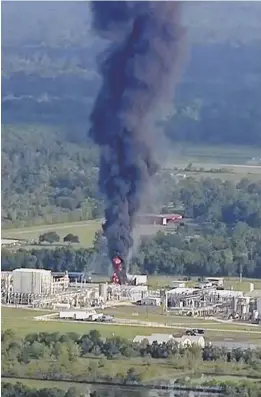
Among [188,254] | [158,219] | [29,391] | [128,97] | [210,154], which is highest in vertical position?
[128,97]

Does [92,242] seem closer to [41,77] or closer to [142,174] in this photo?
[142,174]

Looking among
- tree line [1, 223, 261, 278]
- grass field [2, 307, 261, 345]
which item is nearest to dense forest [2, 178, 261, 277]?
tree line [1, 223, 261, 278]

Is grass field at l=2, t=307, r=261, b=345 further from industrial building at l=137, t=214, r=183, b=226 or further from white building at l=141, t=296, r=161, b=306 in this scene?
industrial building at l=137, t=214, r=183, b=226

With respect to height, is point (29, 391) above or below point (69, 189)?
below

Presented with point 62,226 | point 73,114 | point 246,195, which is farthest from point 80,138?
point 246,195

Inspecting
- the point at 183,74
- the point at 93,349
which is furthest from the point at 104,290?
the point at 183,74

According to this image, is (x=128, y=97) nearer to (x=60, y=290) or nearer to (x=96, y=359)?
(x=60, y=290)
